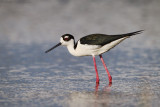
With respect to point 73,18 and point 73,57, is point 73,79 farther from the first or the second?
point 73,18

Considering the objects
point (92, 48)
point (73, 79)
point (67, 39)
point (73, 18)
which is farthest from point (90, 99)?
point (73, 18)

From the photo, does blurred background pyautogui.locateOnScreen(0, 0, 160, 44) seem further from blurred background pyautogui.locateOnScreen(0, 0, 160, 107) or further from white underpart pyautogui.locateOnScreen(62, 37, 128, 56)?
white underpart pyautogui.locateOnScreen(62, 37, 128, 56)

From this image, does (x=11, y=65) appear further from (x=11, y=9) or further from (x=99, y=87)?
(x=11, y=9)

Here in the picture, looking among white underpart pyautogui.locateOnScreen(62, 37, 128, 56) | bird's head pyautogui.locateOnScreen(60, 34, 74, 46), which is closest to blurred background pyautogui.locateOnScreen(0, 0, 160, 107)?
white underpart pyautogui.locateOnScreen(62, 37, 128, 56)

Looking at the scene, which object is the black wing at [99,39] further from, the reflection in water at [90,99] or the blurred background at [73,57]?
the reflection in water at [90,99]

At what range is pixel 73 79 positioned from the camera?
6883 millimetres

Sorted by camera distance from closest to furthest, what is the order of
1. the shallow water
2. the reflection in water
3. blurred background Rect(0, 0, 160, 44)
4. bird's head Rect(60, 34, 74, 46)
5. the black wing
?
the reflection in water → the shallow water → the black wing → bird's head Rect(60, 34, 74, 46) → blurred background Rect(0, 0, 160, 44)

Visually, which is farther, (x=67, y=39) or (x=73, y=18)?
(x=73, y=18)

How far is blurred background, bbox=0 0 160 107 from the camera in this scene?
5.51m

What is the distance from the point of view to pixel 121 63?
8508mm

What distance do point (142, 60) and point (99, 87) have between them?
9.25 ft

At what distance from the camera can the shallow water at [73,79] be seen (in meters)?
5.25

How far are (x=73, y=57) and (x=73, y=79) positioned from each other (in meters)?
2.68

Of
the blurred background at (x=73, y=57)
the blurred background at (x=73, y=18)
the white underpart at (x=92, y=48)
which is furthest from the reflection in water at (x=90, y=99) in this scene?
the blurred background at (x=73, y=18)
